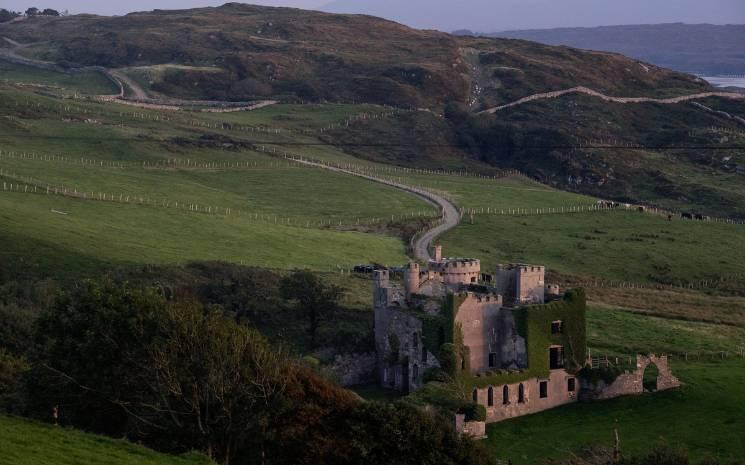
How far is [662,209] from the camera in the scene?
141 meters

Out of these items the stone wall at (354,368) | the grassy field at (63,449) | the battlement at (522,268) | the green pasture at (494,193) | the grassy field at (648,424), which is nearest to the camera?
the grassy field at (63,449)

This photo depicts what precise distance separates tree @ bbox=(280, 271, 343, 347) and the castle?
182 inches

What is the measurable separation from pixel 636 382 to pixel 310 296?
17645 mm

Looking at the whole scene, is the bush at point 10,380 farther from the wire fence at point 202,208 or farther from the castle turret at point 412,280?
the wire fence at point 202,208

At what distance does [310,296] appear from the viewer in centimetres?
6856

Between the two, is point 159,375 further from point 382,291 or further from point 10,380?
point 382,291

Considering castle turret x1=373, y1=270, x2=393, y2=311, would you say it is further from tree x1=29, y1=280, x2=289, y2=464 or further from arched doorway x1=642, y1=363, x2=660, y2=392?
tree x1=29, y1=280, x2=289, y2=464

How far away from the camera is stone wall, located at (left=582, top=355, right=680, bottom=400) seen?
59875 mm

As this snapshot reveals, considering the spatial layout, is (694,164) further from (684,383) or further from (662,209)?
(684,383)

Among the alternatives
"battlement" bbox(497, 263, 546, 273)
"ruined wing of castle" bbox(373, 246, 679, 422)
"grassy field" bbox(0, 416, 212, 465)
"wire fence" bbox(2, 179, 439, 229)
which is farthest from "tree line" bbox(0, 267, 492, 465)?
"wire fence" bbox(2, 179, 439, 229)

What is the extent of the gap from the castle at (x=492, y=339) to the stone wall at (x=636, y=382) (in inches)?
46.9

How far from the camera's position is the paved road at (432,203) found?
324 ft

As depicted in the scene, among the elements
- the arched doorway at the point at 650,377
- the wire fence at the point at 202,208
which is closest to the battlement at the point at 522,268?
the arched doorway at the point at 650,377

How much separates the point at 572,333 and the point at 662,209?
270 ft
